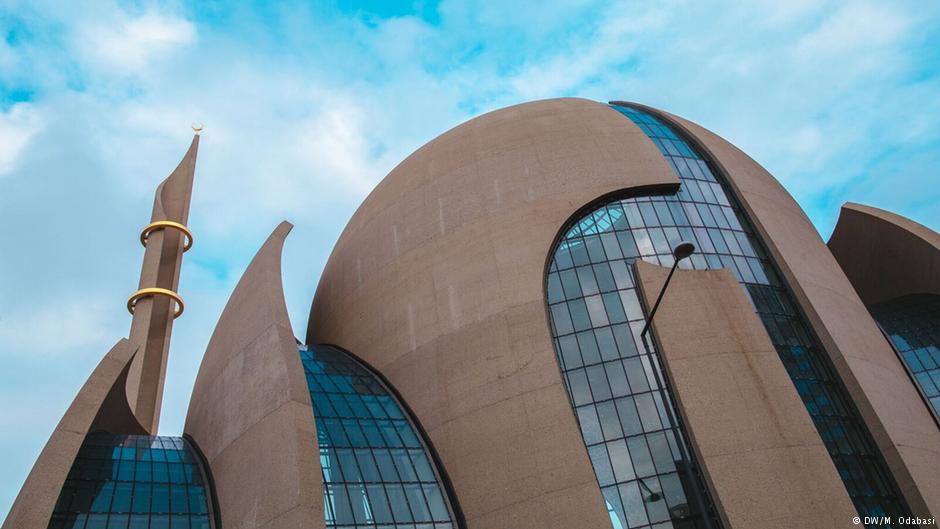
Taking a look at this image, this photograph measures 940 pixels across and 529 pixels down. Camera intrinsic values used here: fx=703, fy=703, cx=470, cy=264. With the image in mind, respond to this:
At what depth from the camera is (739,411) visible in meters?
19.4

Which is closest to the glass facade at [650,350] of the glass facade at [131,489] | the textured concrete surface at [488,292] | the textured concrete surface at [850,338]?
the textured concrete surface at [850,338]

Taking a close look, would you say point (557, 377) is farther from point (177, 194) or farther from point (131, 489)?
point (177, 194)

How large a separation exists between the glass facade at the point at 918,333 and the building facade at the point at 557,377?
0.37 ft

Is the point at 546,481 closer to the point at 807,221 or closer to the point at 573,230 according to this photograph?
the point at 573,230

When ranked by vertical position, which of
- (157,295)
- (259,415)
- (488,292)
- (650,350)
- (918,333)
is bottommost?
(259,415)

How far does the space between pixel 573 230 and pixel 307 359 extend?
11329 mm

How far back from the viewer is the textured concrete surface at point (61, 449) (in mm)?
16391

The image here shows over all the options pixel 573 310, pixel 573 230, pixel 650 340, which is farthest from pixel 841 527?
pixel 573 230

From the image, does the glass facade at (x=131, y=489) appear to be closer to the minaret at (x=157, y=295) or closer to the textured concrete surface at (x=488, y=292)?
the textured concrete surface at (x=488, y=292)

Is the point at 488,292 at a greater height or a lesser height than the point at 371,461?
greater

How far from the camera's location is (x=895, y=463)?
63.8ft

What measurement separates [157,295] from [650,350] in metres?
26.1

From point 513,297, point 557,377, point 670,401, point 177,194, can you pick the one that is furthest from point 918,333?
point 177,194

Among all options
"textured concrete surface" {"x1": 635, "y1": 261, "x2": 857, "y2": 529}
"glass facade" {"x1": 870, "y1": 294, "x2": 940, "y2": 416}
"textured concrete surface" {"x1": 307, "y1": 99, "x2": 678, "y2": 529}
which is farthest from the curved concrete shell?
"textured concrete surface" {"x1": 635, "y1": 261, "x2": 857, "y2": 529}
